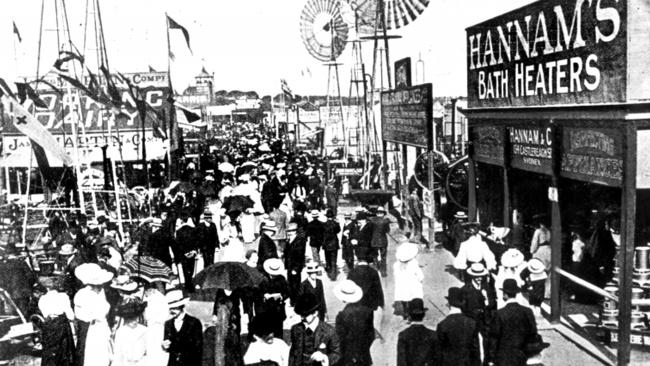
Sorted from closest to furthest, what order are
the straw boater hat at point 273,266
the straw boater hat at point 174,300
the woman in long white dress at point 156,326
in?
the woman in long white dress at point 156,326 < the straw boater hat at point 174,300 < the straw boater hat at point 273,266

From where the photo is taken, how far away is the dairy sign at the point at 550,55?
9.61m

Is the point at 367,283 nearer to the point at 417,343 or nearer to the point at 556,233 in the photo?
the point at 417,343

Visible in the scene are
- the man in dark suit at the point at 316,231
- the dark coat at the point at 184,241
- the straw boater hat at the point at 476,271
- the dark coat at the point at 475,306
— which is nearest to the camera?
the dark coat at the point at 475,306

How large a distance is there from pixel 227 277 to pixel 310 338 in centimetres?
206

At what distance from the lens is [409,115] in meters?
21.1

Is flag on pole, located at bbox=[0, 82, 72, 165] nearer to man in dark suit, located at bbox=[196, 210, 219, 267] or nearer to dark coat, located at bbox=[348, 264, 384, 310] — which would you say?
man in dark suit, located at bbox=[196, 210, 219, 267]

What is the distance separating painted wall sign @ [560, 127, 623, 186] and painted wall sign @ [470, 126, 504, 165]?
329 cm

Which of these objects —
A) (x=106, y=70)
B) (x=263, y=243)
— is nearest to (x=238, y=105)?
(x=106, y=70)

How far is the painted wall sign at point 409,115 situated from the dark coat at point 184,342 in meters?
12.1

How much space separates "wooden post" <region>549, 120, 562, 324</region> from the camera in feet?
38.0

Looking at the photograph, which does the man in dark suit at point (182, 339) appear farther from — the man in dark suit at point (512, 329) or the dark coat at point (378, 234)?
the dark coat at point (378, 234)

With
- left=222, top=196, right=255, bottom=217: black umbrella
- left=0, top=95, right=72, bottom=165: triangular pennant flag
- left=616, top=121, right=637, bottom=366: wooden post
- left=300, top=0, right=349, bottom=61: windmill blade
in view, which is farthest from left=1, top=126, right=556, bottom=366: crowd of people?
left=300, top=0, right=349, bottom=61: windmill blade

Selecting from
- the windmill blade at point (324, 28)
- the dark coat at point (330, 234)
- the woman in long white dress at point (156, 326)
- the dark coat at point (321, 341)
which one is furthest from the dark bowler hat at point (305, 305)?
the windmill blade at point (324, 28)

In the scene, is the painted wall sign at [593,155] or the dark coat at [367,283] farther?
the dark coat at [367,283]
